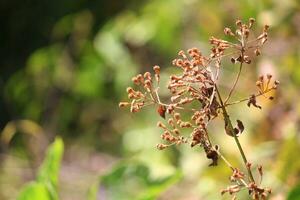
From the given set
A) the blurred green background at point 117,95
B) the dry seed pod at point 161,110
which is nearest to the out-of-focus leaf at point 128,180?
the blurred green background at point 117,95

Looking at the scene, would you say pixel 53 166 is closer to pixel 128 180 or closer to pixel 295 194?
pixel 128 180

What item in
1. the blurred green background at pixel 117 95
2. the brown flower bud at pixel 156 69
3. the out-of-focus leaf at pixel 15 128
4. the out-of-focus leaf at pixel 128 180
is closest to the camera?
the brown flower bud at pixel 156 69

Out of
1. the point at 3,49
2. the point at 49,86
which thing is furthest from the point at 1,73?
the point at 49,86

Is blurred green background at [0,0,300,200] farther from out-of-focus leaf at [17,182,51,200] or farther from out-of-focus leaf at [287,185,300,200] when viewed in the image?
out-of-focus leaf at [287,185,300,200]

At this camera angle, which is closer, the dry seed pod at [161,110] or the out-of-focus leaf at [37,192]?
the dry seed pod at [161,110]

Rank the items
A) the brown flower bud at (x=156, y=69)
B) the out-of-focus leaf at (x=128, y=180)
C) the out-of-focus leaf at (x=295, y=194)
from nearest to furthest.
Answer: the brown flower bud at (x=156, y=69) → the out-of-focus leaf at (x=295, y=194) → the out-of-focus leaf at (x=128, y=180)

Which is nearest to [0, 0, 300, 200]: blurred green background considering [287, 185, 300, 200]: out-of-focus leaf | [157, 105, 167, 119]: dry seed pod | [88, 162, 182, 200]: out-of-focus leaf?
[88, 162, 182, 200]: out-of-focus leaf

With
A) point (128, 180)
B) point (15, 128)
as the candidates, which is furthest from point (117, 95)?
point (128, 180)

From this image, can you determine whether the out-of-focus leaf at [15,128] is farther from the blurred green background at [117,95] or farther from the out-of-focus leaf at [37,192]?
the out-of-focus leaf at [37,192]
